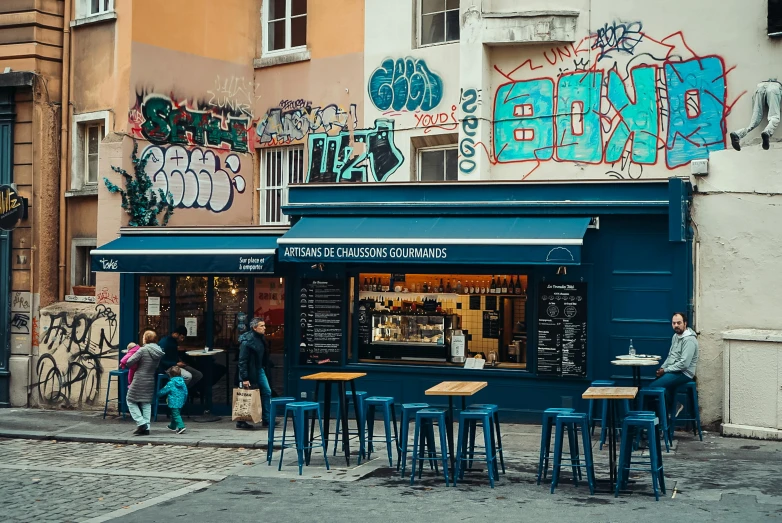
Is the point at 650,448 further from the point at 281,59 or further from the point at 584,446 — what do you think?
the point at 281,59

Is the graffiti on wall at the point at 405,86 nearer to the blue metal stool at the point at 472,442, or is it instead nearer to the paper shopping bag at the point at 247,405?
the paper shopping bag at the point at 247,405

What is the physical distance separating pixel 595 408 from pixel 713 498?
3.91 metres

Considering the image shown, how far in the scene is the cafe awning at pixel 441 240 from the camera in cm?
1415

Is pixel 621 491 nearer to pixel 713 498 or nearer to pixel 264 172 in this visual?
pixel 713 498

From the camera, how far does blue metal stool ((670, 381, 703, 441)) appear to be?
13758 mm

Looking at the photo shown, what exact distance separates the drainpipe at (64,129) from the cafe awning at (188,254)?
183 centimetres

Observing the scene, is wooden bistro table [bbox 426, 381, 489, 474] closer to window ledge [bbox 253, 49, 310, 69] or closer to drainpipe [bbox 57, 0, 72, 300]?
window ledge [bbox 253, 49, 310, 69]

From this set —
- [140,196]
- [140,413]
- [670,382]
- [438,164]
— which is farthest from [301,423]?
[140,196]

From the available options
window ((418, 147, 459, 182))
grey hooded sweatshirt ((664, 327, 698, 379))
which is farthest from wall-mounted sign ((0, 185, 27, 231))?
grey hooded sweatshirt ((664, 327, 698, 379))

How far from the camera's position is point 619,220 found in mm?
14773

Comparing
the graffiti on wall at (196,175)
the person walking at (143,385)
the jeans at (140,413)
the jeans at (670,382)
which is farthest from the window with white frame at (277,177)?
the jeans at (670,382)

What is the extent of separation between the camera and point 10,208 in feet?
60.0

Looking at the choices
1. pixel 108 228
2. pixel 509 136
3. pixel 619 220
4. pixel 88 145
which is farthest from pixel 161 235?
pixel 619 220

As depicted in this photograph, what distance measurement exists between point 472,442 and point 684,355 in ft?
12.0
